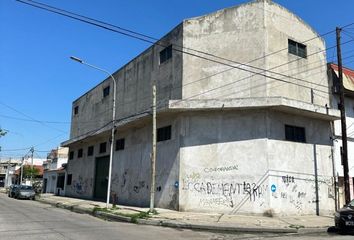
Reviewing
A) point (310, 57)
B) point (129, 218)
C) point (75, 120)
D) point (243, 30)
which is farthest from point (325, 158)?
point (75, 120)

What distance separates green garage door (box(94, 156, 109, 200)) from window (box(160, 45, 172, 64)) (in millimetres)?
10660

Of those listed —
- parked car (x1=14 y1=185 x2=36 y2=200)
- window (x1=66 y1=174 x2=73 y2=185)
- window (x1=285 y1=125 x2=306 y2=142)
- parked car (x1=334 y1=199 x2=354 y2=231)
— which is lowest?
parked car (x1=334 y1=199 x2=354 y2=231)

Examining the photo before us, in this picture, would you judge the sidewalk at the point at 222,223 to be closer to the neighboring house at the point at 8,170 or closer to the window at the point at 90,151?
the window at the point at 90,151

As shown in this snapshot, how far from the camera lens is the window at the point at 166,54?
24172 millimetres

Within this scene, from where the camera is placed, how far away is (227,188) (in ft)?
66.9

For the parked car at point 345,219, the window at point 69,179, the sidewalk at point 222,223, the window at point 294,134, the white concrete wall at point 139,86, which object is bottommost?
the sidewalk at point 222,223

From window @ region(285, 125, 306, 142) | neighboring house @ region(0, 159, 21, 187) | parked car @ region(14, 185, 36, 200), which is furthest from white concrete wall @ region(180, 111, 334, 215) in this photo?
neighboring house @ region(0, 159, 21, 187)

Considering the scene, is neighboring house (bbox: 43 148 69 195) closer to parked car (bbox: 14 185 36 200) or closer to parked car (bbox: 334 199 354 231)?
parked car (bbox: 14 185 36 200)

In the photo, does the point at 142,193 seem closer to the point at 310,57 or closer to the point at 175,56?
the point at 175,56

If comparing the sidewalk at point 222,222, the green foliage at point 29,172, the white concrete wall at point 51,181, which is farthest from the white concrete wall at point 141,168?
the green foliage at point 29,172

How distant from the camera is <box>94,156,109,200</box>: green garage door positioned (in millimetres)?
31422

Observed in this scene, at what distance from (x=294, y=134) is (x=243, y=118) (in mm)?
3296

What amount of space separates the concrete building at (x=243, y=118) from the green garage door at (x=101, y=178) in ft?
23.1

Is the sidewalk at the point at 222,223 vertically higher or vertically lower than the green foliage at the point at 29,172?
lower
